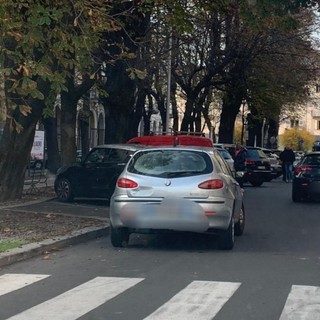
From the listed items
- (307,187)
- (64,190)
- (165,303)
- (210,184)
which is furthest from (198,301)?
(307,187)

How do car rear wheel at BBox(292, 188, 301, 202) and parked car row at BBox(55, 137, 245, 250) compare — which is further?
car rear wheel at BBox(292, 188, 301, 202)

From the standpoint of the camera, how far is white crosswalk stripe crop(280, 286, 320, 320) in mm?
8278

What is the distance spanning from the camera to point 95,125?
53.8 metres

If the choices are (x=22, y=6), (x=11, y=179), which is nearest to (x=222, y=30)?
(x=11, y=179)

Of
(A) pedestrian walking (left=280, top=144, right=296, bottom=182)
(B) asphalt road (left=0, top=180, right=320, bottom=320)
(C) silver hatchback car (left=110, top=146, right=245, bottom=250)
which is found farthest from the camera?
(A) pedestrian walking (left=280, top=144, right=296, bottom=182)

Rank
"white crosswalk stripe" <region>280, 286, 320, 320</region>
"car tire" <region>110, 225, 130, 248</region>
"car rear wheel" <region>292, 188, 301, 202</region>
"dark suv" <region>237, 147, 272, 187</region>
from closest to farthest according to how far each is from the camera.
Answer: "white crosswalk stripe" <region>280, 286, 320, 320</region> < "car tire" <region>110, 225, 130, 248</region> < "car rear wheel" <region>292, 188, 301, 202</region> < "dark suv" <region>237, 147, 272, 187</region>

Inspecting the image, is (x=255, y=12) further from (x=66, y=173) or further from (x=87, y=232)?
(x=87, y=232)

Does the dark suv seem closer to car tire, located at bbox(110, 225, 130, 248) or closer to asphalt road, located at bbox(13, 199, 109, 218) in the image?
asphalt road, located at bbox(13, 199, 109, 218)

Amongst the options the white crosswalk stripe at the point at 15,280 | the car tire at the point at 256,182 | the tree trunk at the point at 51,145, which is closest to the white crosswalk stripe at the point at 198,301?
the white crosswalk stripe at the point at 15,280

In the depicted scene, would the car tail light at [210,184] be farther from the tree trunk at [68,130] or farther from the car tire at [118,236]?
the tree trunk at [68,130]

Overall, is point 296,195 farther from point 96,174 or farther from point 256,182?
point 256,182

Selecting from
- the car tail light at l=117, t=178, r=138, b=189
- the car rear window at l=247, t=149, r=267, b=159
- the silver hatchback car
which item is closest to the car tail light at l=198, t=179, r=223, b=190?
the silver hatchback car

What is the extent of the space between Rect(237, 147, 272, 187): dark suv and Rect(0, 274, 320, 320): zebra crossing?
71.7ft

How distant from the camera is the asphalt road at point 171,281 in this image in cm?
852
